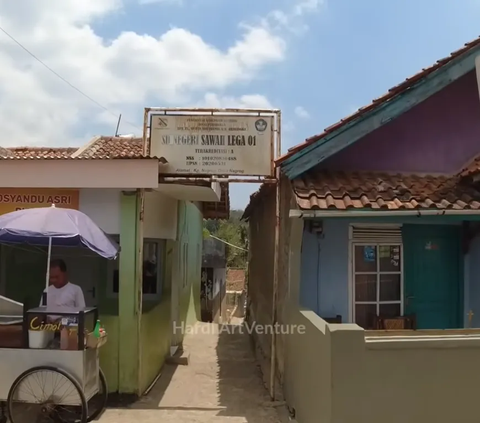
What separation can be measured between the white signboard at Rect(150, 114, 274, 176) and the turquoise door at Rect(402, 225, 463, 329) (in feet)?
8.33

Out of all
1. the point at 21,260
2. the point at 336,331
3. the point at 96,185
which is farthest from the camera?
the point at 21,260

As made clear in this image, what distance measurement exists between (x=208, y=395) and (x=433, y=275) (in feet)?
13.1

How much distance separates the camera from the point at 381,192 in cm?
657

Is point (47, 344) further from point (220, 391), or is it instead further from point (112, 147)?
point (112, 147)

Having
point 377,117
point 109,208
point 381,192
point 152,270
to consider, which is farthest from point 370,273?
point 152,270

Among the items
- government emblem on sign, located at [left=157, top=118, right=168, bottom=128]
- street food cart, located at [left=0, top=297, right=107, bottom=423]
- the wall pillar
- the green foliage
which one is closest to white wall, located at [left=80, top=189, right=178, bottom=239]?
the wall pillar

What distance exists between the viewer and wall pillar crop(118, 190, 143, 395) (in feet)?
24.7

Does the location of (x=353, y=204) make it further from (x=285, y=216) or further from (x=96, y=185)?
(x=96, y=185)

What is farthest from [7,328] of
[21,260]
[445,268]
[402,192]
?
[445,268]

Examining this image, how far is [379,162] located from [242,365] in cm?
518

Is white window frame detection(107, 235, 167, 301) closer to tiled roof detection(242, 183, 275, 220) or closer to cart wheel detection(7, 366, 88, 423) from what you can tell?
tiled roof detection(242, 183, 275, 220)

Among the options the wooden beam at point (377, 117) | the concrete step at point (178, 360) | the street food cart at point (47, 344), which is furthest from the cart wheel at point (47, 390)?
the concrete step at point (178, 360)

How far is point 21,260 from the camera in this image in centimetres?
972

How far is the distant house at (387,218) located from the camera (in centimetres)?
636
